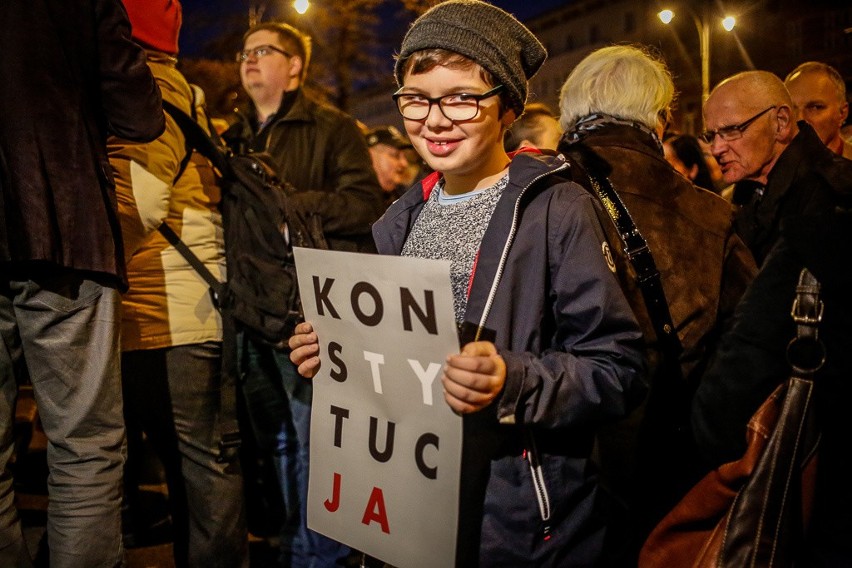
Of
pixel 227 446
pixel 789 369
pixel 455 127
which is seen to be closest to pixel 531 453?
pixel 789 369

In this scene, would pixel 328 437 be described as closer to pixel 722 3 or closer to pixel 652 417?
pixel 652 417

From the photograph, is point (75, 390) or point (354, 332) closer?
point (354, 332)

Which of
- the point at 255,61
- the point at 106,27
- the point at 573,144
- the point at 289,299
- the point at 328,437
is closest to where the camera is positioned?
the point at 328,437

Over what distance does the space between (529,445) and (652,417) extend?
87 centimetres

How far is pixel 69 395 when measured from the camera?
95.3 inches

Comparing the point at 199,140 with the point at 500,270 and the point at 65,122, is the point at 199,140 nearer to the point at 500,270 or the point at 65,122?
the point at 65,122

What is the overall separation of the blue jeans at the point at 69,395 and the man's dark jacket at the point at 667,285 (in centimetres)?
171

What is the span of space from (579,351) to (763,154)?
209 cm

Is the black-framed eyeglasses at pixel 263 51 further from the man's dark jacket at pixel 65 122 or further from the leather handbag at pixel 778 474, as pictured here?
the leather handbag at pixel 778 474

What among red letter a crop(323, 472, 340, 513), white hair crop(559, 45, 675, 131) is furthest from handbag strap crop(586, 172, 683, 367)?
red letter a crop(323, 472, 340, 513)

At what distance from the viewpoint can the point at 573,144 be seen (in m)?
2.68

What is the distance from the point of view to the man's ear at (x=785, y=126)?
128 inches

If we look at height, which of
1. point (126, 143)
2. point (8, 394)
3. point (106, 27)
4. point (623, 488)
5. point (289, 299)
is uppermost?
point (106, 27)

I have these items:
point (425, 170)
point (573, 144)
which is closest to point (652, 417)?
point (573, 144)
